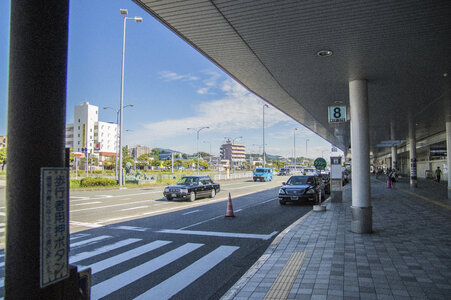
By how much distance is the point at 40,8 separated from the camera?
193 cm

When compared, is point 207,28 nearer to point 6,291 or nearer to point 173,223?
point 6,291

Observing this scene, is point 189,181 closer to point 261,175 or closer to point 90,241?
point 90,241

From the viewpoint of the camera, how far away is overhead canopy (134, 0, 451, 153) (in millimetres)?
5398

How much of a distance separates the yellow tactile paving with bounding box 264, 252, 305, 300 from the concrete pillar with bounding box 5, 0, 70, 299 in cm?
327

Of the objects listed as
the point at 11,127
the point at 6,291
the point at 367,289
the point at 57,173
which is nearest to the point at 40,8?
the point at 11,127

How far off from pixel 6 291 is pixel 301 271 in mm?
4724

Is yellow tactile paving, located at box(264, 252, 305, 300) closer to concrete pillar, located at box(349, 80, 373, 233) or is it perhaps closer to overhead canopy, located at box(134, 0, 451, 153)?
concrete pillar, located at box(349, 80, 373, 233)

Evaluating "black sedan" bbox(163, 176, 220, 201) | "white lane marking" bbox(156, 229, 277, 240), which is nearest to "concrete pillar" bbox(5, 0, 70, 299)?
"white lane marking" bbox(156, 229, 277, 240)

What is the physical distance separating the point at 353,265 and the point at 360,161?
14.1 feet

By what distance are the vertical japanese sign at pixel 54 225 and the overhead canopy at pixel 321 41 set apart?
430cm

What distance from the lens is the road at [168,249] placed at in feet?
16.8

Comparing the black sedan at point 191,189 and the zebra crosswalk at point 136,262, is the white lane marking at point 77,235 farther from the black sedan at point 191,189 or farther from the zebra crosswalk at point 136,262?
the black sedan at point 191,189

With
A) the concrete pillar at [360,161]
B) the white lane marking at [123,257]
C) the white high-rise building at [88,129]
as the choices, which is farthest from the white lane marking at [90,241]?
the white high-rise building at [88,129]

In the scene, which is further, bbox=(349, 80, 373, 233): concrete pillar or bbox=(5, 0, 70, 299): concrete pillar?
bbox=(349, 80, 373, 233): concrete pillar
